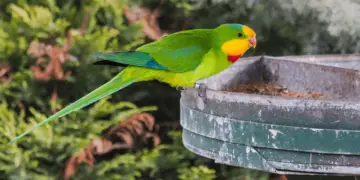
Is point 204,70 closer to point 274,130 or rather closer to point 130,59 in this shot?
point 130,59

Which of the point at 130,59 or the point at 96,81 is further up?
the point at 130,59

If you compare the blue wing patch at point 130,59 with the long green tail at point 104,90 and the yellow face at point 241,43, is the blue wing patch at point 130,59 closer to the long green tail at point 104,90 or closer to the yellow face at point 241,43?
the long green tail at point 104,90

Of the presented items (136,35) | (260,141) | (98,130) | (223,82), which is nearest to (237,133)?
(260,141)

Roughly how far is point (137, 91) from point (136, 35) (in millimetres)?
400

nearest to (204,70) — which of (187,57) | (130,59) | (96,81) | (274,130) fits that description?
(187,57)

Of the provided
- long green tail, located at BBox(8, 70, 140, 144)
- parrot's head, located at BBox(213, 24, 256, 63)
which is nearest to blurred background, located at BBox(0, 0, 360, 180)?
long green tail, located at BBox(8, 70, 140, 144)

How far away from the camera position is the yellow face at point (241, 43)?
6.89ft

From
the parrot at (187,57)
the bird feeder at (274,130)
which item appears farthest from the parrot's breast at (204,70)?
the bird feeder at (274,130)

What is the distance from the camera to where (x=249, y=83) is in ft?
7.18

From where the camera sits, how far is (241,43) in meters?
2.11

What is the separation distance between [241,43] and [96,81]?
5.01 ft

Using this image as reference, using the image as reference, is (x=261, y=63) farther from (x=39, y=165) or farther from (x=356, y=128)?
(x=39, y=165)

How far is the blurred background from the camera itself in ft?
10.4

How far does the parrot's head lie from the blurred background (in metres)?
1.24
